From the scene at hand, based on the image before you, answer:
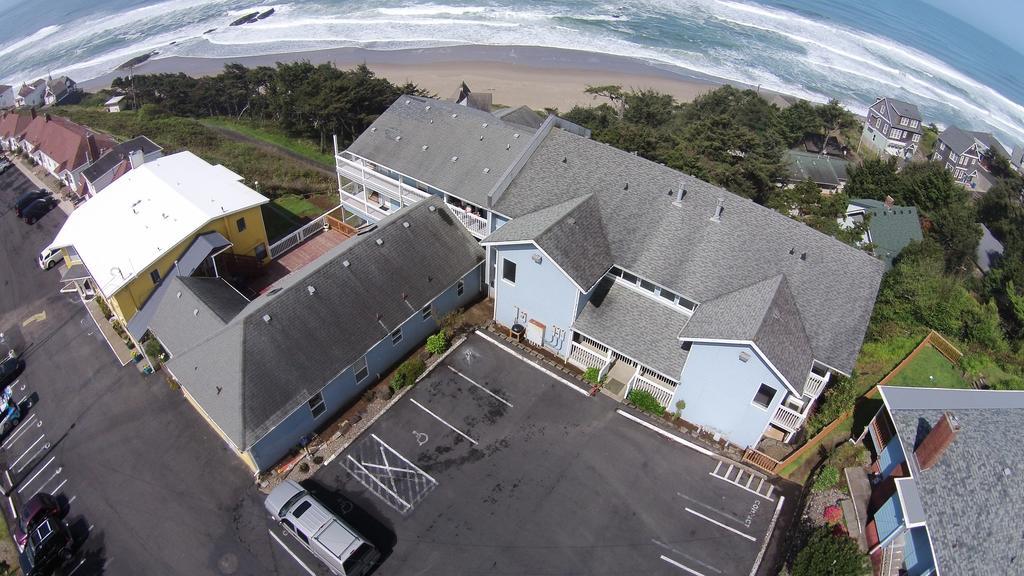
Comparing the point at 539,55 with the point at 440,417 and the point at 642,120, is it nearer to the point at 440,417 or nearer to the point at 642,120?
the point at 642,120

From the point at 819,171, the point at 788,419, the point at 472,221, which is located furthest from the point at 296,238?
the point at 819,171

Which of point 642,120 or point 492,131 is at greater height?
point 492,131

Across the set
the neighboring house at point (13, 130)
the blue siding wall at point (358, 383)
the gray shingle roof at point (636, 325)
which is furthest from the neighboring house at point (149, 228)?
the neighboring house at point (13, 130)

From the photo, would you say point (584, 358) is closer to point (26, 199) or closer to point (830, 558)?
point (830, 558)

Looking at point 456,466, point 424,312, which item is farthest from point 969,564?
point 424,312

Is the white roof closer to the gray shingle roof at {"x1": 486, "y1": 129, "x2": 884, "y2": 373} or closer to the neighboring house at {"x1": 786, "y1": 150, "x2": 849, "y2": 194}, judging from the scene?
the gray shingle roof at {"x1": 486, "y1": 129, "x2": 884, "y2": 373}

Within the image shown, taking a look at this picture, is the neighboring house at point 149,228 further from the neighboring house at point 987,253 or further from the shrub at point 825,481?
the neighboring house at point 987,253
